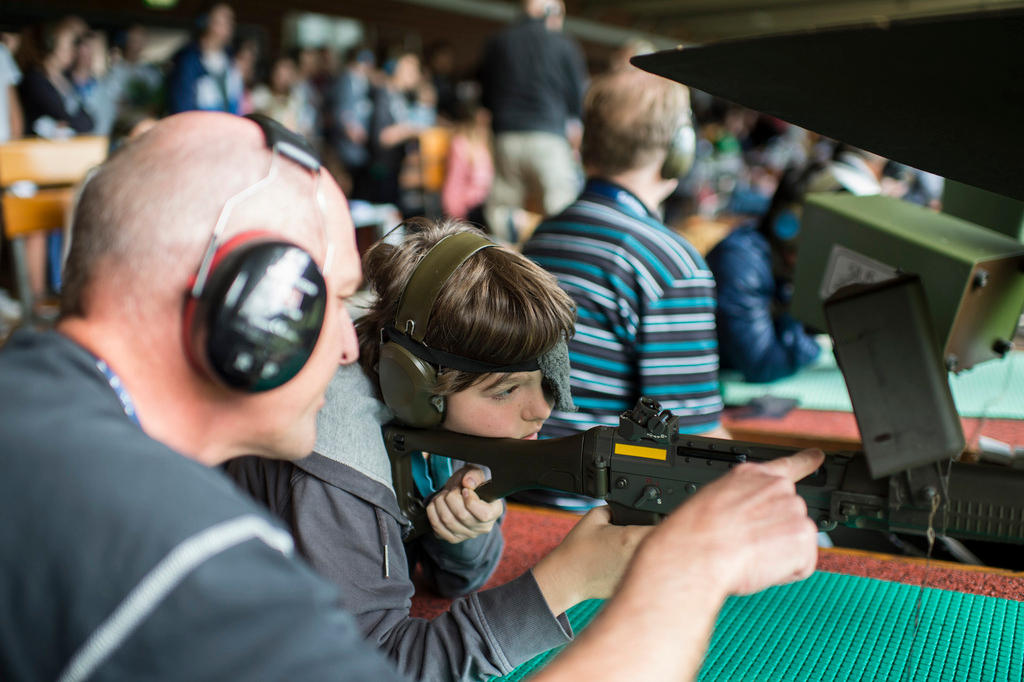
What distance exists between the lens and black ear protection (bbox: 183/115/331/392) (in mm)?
661

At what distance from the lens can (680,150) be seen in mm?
2104

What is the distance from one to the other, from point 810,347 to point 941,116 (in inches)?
77.9

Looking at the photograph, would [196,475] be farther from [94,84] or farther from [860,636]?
[94,84]

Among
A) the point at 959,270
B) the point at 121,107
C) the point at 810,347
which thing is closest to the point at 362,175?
the point at 121,107

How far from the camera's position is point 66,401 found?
2.03ft

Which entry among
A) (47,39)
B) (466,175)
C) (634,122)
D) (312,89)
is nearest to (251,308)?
(634,122)

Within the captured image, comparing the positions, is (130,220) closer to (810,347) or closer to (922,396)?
(922,396)

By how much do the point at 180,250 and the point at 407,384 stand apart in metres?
0.47

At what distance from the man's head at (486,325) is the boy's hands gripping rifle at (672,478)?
8 centimetres

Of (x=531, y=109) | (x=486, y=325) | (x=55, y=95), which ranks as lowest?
(x=55, y=95)

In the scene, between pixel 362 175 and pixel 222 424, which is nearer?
pixel 222 424

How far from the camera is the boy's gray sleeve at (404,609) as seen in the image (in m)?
0.96

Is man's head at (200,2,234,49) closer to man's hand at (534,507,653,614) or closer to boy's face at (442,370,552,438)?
boy's face at (442,370,552,438)

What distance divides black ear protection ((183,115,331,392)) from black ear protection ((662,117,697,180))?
5.08ft
